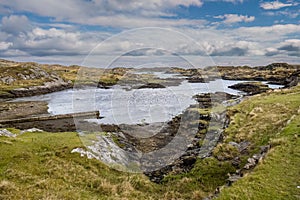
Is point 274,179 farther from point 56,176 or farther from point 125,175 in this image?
point 56,176

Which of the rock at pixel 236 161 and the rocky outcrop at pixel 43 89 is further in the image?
the rocky outcrop at pixel 43 89

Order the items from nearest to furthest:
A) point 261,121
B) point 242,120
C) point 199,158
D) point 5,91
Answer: point 199,158 < point 261,121 < point 242,120 < point 5,91

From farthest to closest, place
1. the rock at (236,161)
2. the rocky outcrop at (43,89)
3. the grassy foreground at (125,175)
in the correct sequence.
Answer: the rocky outcrop at (43,89)
the rock at (236,161)
the grassy foreground at (125,175)

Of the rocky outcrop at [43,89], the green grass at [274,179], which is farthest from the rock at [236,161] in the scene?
the rocky outcrop at [43,89]

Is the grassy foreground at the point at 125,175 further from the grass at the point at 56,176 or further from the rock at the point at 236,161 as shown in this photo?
the rock at the point at 236,161

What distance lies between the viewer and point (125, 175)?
1869 cm

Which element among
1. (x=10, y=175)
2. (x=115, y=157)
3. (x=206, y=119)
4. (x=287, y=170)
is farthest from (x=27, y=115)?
(x=287, y=170)

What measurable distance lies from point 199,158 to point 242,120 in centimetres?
1106

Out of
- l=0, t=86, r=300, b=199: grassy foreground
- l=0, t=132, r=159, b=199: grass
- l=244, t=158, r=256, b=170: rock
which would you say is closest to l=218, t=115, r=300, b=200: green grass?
l=0, t=86, r=300, b=199: grassy foreground

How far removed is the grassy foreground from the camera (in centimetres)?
1227

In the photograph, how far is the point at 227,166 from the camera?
2033 centimetres

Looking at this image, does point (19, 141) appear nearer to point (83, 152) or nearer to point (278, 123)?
point (83, 152)

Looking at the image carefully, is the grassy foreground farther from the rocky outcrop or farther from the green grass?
the rocky outcrop

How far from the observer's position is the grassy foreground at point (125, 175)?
12.3 metres
